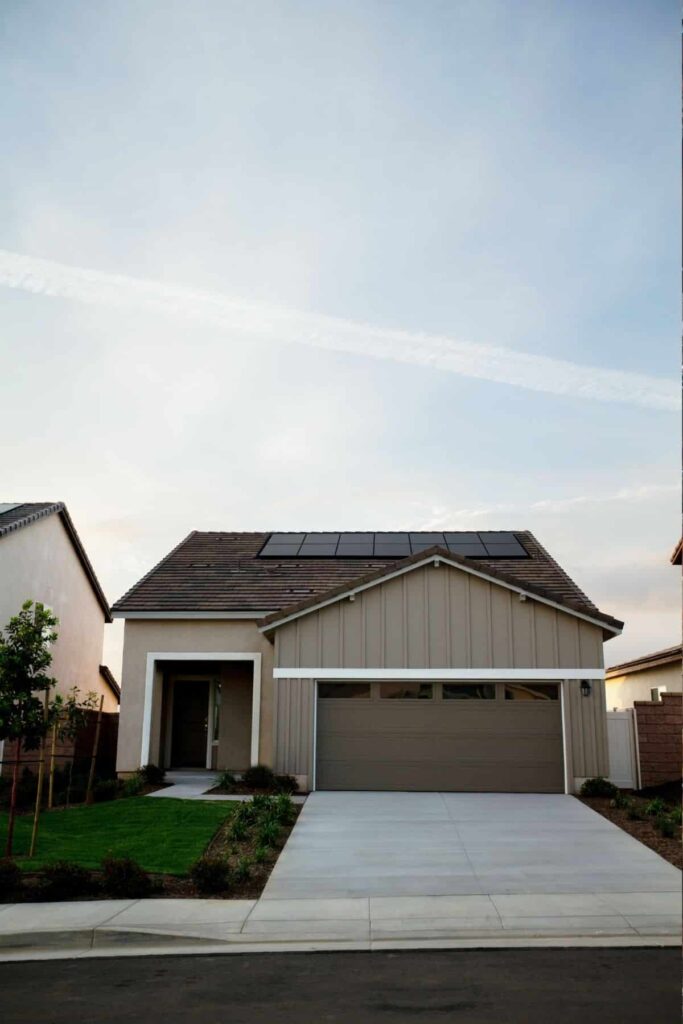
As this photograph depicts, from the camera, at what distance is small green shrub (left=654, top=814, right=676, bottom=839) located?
44.4ft

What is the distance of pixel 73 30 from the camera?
8.54 m

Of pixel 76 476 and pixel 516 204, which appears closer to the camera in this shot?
pixel 516 204

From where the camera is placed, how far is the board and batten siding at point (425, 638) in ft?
59.5

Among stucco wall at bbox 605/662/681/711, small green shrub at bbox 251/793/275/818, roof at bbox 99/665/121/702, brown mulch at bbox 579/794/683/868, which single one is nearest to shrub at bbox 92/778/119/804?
small green shrub at bbox 251/793/275/818

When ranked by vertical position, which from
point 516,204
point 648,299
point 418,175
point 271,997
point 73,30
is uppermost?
point 418,175

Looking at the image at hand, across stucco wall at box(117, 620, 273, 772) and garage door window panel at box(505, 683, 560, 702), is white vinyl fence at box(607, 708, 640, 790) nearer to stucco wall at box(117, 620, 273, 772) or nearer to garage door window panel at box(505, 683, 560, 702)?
garage door window panel at box(505, 683, 560, 702)

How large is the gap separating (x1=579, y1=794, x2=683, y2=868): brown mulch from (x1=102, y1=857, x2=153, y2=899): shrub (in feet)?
22.5

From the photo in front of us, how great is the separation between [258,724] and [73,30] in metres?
15.3

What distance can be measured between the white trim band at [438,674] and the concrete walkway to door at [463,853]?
8.20 feet

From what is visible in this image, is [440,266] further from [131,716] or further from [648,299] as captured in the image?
[131,716]

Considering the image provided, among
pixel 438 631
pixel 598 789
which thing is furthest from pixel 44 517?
pixel 598 789

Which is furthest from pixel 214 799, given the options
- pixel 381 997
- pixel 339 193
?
pixel 339 193

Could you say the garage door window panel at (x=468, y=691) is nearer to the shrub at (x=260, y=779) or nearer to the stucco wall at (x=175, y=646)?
the shrub at (x=260, y=779)

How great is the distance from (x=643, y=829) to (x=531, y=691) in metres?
4.41
